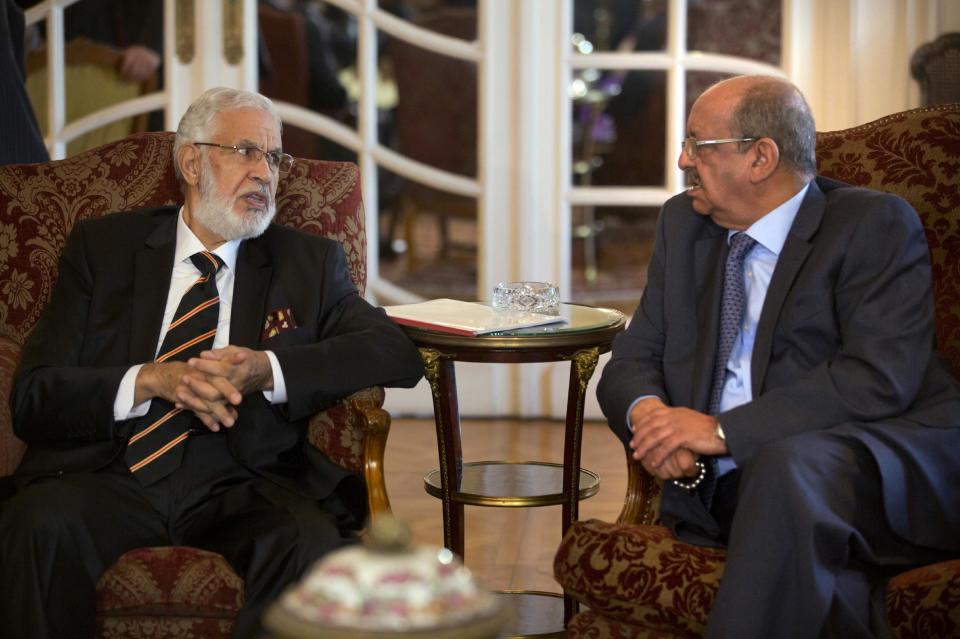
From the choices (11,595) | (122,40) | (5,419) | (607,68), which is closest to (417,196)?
(607,68)

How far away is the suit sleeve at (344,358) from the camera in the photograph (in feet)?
8.46

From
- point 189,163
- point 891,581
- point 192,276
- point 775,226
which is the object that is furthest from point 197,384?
point 891,581

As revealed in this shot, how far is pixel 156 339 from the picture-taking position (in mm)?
2695

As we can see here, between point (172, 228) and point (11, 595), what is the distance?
34.8 inches

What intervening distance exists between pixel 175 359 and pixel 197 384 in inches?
8.3

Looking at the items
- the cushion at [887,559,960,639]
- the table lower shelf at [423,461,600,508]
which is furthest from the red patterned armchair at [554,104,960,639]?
the table lower shelf at [423,461,600,508]

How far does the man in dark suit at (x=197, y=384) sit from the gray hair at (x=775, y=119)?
2.64 feet

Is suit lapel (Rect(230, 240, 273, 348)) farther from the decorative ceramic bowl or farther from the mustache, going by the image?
the decorative ceramic bowl

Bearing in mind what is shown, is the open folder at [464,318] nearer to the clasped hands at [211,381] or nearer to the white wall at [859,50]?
the clasped hands at [211,381]

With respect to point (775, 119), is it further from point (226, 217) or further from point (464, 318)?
point (226, 217)

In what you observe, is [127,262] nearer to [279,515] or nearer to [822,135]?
[279,515]

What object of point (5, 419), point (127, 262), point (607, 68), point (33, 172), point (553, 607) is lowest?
point (553, 607)

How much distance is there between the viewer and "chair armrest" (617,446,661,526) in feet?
8.34

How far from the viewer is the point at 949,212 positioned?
2643mm
